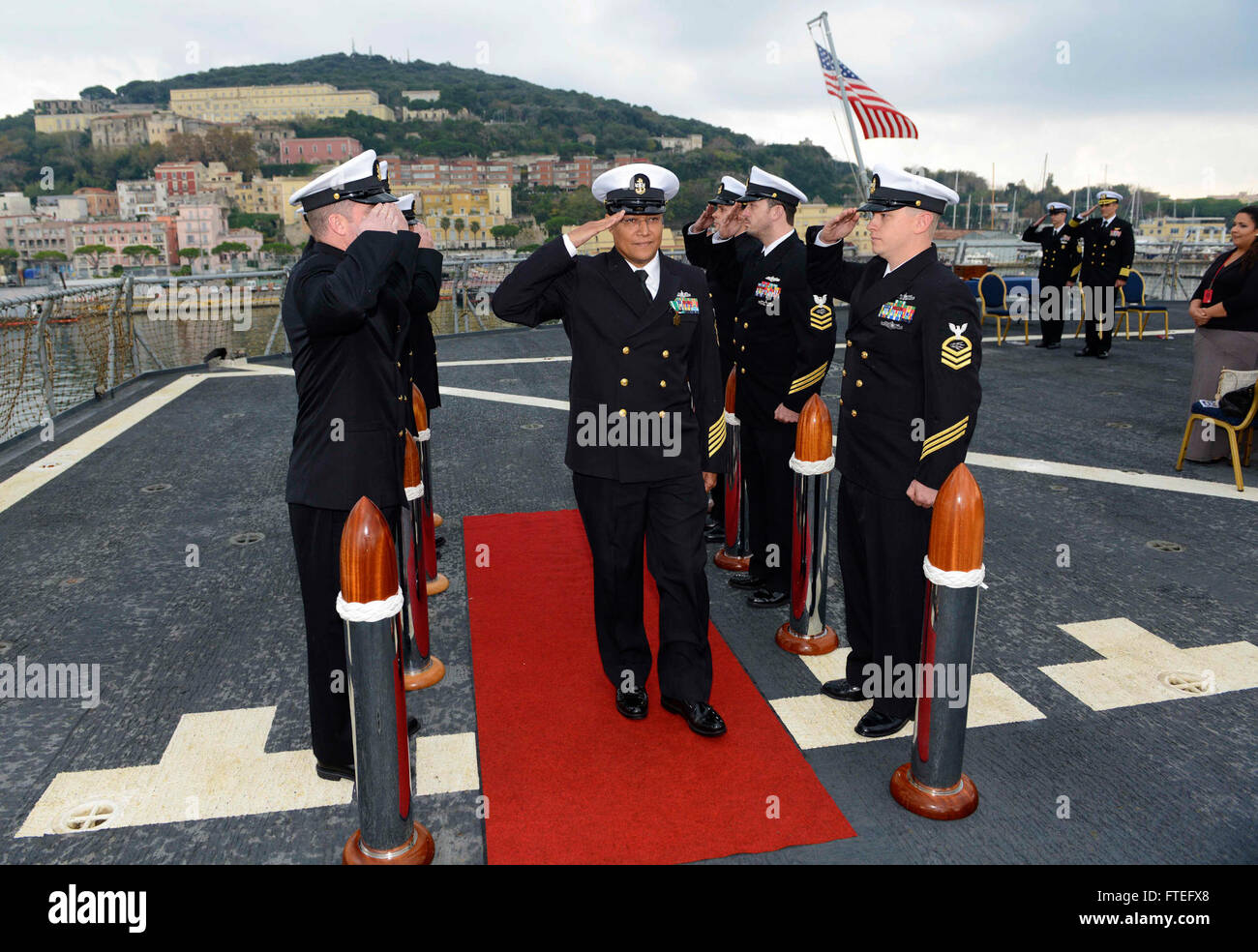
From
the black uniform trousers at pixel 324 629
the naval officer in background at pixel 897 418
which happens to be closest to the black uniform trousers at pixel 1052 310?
the naval officer in background at pixel 897 418

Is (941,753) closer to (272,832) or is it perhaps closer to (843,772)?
(843,772)

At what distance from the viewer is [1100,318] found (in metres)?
11.6

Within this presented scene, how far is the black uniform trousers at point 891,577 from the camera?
11.0 feet

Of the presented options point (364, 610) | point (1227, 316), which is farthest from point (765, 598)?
point (1227, 316)

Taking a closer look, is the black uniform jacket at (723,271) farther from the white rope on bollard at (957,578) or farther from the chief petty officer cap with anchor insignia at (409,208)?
the white rope on bollard at (957,578)

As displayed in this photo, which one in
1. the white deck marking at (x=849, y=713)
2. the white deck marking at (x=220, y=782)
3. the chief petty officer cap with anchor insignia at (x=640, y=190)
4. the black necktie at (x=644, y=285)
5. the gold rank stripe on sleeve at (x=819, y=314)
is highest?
the chief petty officer cap with anchor insignia at (x=640, y=190)

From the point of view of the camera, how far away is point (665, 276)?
11.3 feet

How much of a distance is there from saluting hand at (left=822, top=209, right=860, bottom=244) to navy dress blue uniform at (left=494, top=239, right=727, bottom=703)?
0.67 m

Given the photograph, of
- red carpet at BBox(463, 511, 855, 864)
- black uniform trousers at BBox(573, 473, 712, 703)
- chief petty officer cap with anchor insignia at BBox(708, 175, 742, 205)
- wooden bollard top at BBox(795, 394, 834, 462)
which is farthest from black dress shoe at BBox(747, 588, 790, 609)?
chief petty officer cap with anchor insignia at BBox(708, 175, 742, 205)

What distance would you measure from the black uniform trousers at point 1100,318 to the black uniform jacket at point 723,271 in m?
8.31

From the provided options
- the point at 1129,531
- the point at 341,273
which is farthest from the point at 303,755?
the point at 1129,531

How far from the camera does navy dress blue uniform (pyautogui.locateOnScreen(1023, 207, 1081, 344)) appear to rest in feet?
42.4

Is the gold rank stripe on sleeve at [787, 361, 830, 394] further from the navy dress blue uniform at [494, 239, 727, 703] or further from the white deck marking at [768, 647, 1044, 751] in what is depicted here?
the white deck marking at [768, 647, 1044, 751]

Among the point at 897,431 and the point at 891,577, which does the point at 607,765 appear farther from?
the point at 897,431
